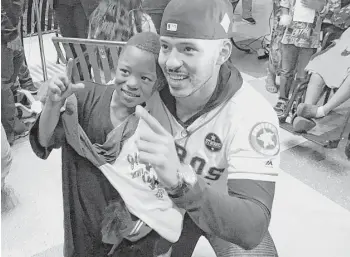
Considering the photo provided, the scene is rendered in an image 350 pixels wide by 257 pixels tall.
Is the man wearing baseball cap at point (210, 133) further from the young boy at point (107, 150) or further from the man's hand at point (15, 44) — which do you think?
the man's hand at point (15, 44)

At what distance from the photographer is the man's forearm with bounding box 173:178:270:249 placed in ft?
2.27

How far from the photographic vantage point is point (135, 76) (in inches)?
33.2

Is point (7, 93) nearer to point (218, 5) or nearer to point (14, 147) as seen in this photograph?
point (14, 147)

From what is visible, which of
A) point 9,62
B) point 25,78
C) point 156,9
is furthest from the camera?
point 25,78

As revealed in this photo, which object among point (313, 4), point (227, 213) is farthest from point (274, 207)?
point (227, 213)

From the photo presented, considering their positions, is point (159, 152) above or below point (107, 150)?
above

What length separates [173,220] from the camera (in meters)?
0.88

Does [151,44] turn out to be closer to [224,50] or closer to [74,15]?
[224,50]

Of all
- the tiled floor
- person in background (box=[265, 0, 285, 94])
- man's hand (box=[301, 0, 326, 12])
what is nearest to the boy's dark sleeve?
the tiled floor

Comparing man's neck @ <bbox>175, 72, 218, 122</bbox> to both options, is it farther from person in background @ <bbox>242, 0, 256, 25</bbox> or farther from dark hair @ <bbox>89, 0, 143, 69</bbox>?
person in background @ <bbox>242, 0, 256, 25</bbox>

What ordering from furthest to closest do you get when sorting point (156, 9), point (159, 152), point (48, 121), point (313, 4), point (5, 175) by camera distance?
point (313, 4) < point (5, 175) < point (156, 9) < point (48, 121) < point (159, 152)

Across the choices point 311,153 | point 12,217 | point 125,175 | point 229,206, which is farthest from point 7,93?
point 311,153

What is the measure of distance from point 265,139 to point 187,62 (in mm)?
201

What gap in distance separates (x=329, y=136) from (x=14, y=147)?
A: 1392mm
